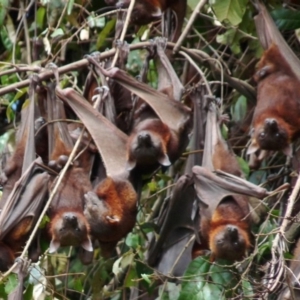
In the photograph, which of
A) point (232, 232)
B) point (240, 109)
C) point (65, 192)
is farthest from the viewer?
point (240, 109)

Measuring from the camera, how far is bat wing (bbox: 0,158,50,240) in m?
7.11

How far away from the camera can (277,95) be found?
7.86 meters

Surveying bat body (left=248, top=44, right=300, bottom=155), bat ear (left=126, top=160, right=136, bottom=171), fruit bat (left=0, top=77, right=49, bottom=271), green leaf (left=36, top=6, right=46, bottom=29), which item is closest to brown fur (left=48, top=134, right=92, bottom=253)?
fruit bat (left=0, top=77, right=49, bottom=271)

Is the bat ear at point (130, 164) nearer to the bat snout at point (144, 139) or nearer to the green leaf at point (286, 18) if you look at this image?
the bat snout at point (144, 139)

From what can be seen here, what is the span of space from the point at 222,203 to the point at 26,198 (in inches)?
56.7

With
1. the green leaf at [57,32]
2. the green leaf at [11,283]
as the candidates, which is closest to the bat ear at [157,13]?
the green leaf at [57,32]

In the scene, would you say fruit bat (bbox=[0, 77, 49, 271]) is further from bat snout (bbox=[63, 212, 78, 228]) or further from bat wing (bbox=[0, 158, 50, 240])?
bat snout (bbox=[63, 212, 78, 228])

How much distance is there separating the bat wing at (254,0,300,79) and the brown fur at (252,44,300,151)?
37 mm

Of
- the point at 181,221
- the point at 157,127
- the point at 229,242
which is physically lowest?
the point at 181,221

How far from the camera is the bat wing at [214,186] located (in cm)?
707

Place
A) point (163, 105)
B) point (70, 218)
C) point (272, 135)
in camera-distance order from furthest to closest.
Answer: point (272, 135) → point (163, 105) → point (70, 218)

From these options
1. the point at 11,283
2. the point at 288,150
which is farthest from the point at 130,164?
the point at 11,283

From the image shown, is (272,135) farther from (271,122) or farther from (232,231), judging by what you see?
(232,231)

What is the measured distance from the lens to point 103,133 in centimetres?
732
